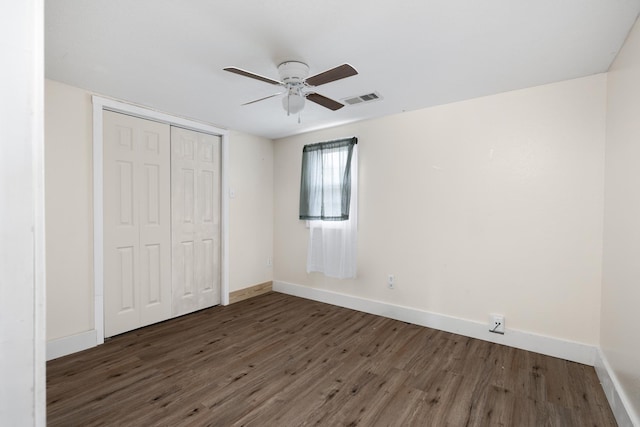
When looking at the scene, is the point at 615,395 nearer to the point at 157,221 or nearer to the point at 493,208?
the point at 493,208

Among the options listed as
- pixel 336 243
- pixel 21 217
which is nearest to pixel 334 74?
pixel 21 217

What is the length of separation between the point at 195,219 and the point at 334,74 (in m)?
2.55

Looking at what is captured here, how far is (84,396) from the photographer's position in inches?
76.7

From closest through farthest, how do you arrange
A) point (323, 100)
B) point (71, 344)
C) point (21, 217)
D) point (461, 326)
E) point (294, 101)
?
1. point (21, 217)
2. point (294, 101)
3. point (323, 100)
4. point (71, 344)
5. point (461, 326)

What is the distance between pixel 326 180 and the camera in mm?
3807

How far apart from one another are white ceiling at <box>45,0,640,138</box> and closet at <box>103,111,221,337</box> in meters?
0.56

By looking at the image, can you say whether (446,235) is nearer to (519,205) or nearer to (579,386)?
(519,205)

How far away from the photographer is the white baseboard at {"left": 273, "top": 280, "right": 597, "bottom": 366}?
2389 mm

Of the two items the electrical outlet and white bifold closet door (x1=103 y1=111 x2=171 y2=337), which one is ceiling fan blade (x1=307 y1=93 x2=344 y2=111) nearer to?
white bifold closet door (x1=103 y1=111 x2=171 y2=337)

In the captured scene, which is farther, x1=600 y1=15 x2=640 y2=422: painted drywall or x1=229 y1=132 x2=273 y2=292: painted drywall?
x1=229 y1=132 x2=273 y2=292: painted drywall

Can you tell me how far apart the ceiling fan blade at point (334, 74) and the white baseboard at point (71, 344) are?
2.90 metres

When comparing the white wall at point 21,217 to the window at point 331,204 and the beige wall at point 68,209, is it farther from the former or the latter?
the window at point 331,204

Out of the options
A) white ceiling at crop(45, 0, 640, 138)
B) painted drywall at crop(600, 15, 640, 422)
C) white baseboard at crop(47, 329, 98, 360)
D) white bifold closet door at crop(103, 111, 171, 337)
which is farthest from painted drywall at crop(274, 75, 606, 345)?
white baseboard at crop(47, 329, 98, 360)

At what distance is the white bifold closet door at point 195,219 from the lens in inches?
132
